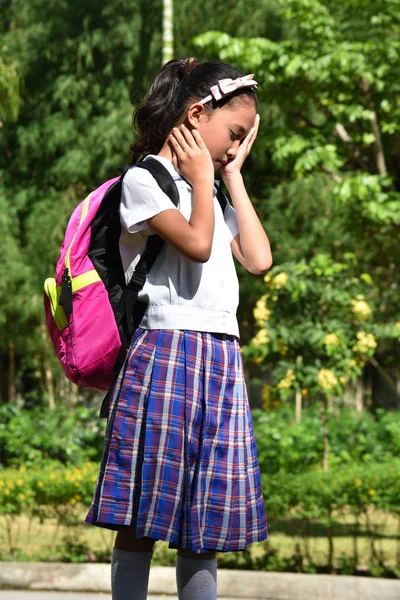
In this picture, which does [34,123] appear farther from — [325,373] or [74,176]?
[325,373]

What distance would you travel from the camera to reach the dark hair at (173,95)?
8.42ft

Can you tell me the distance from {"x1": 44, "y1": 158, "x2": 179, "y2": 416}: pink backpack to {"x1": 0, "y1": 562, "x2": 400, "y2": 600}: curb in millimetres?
2522

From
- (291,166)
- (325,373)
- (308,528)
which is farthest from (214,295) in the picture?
(291,166)

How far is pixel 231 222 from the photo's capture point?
8.79 feet

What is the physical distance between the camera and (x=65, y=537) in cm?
529

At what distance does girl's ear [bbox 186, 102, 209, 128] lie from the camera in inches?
98.7

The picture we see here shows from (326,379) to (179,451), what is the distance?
515 cm

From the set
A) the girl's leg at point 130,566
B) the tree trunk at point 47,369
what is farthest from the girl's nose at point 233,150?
the tree trunk at point 47,369

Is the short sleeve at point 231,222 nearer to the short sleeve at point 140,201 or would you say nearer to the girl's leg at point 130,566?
the short sleeve at point 140,201

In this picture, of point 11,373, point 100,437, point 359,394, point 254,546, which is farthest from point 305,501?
point 359,394

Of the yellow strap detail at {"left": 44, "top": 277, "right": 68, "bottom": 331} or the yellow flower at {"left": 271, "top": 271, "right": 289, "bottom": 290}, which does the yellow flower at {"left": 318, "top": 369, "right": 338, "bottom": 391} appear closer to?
the yellow flower at {"left": 271, "top": 271, "right": 289, "bottom": 290}

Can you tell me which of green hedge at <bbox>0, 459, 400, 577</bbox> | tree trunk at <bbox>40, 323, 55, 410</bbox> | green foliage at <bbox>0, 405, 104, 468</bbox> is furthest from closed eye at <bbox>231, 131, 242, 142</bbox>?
tree trunk at <bbox>40, 323, 55, 410</bbox>

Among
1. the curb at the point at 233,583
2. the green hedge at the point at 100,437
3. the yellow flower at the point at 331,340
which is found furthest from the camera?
the green hedge at the point at 100,437

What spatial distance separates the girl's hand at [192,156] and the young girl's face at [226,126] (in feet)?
0.12
